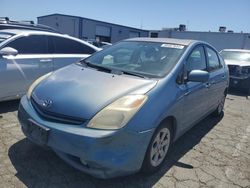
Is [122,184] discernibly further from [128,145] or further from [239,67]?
[239,67]

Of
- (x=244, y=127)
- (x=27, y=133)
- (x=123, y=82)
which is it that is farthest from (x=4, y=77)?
(x=244, y=127)

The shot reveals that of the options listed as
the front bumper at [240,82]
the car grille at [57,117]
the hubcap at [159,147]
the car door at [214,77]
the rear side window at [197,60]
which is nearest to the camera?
the car grille at [57,117]

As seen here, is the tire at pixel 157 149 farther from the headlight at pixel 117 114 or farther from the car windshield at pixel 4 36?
the car windshield at pixel 4 36

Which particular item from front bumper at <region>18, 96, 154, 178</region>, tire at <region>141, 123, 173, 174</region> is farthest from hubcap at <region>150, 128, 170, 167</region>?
front bumper at <region>18, 96, 154, 178</region>

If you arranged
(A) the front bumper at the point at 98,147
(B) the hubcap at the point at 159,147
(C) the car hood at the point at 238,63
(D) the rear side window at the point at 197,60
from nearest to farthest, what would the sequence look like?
(A) the front bumper at the point at 98,147 < (B) the hubcap at the point at 159,147 < (D) the rear side window at the point at 197,60 < (C) the car hood at the point at 238,63

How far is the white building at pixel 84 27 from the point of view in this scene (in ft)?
120

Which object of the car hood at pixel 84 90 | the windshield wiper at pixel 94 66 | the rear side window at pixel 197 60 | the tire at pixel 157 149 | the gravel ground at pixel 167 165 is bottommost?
the gravel ground at pixel 167 165

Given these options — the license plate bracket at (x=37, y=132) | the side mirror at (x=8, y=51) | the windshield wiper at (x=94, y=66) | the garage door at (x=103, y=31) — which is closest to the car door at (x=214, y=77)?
the windshield wiper at (x=94, y=66)

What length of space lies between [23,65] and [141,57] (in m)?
2.36

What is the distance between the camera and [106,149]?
2543mm

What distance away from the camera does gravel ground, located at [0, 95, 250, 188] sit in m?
2.97

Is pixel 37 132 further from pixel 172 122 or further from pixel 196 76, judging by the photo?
pixel 196 76

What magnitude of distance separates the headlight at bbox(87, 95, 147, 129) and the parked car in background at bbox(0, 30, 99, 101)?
2806mm

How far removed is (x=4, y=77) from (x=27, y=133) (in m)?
2.13
